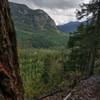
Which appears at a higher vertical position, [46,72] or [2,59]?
[2,59]

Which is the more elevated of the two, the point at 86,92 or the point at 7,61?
the point at 7,61

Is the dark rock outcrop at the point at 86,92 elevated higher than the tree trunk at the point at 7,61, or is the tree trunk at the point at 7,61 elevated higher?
the tree trunk at the point at 7,61

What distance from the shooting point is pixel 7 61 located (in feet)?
10.1

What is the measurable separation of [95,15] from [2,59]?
21184 millimetres

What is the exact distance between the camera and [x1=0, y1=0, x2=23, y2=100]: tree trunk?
2924mm

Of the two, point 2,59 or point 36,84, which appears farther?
point 36,84

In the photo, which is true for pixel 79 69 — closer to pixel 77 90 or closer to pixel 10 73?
pixel 77 90

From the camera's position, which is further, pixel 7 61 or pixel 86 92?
pixel 86 92

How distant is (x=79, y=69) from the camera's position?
34906 mm

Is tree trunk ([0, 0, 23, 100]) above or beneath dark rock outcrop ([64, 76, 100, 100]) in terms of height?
above

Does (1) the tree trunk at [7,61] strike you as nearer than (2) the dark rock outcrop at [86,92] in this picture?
Yes

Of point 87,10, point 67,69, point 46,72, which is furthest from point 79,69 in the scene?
point 46,72

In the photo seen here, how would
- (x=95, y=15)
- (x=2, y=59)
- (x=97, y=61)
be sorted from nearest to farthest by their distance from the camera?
(x=2, y=59) < (x=95, y=15) < (x=97, y=61)

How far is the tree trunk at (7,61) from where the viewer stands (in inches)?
115
